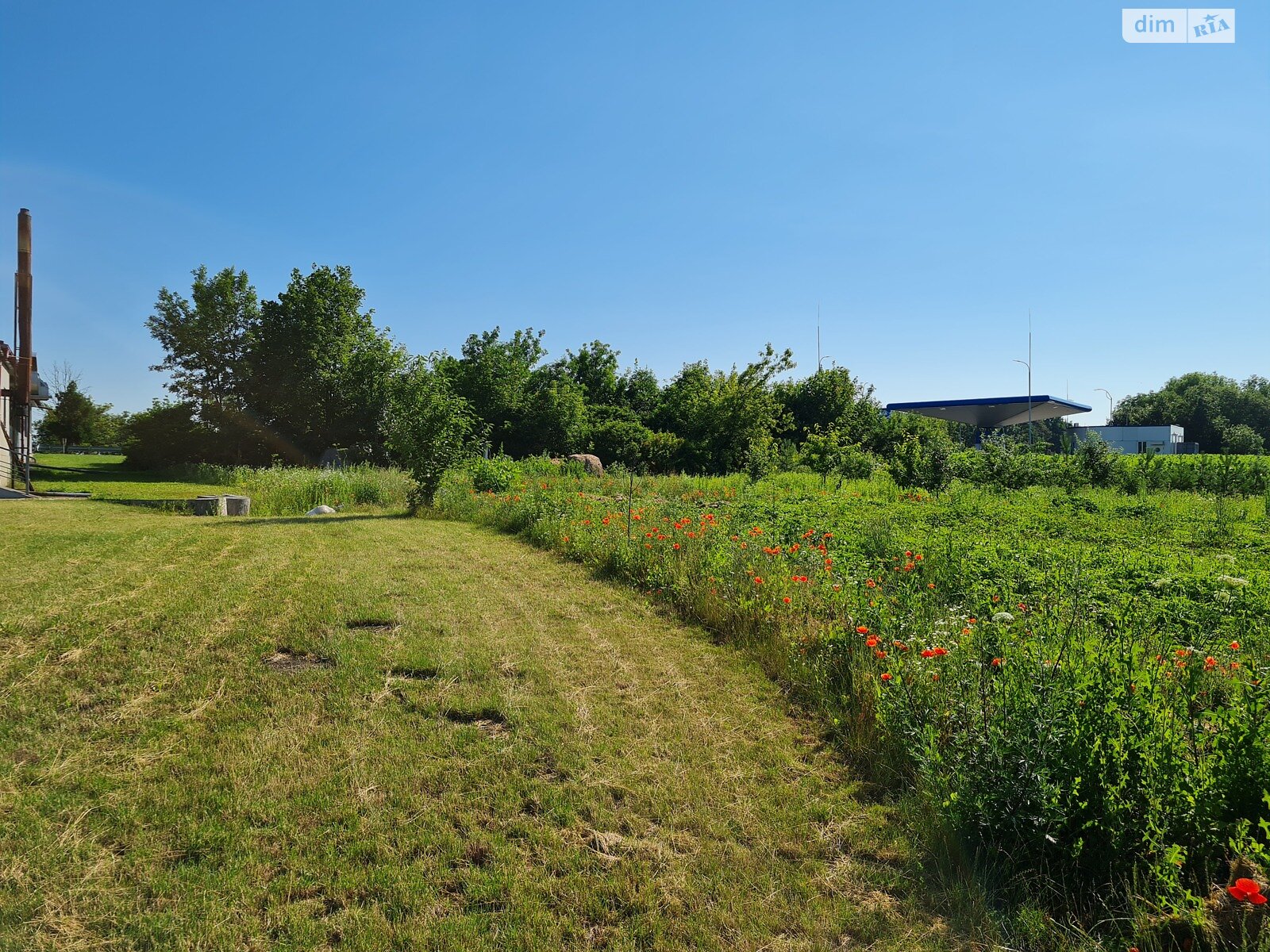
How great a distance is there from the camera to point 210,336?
32.2 m

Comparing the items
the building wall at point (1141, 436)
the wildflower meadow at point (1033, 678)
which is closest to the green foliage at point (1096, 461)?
the wildflower meadow at point (1033, 678)

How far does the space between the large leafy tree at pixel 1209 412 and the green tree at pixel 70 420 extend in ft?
288

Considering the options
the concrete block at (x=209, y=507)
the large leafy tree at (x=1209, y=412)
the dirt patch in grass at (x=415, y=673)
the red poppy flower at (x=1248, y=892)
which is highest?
the large leafy tree at (x=1209, y=412)

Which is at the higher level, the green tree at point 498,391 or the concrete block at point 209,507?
the green tree at point 498,391

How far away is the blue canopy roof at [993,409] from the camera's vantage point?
32281 mm

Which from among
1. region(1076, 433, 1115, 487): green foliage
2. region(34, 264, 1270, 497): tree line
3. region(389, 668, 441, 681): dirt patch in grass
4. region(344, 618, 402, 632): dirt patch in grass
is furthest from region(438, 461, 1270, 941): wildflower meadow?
region(34, 264, 1270, 497): tree line

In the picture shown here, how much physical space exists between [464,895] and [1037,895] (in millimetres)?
2097

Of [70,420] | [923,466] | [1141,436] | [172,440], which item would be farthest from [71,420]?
[1141,436]

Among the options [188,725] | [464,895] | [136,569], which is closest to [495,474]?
[136,569]

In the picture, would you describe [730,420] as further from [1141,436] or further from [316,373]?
[1141,436]

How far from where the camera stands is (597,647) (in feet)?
17.5

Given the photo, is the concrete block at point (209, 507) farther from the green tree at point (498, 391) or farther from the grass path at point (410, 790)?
the green tree at point (498, 391)

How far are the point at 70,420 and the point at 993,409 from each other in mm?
52603

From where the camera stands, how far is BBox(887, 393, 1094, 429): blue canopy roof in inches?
1271
